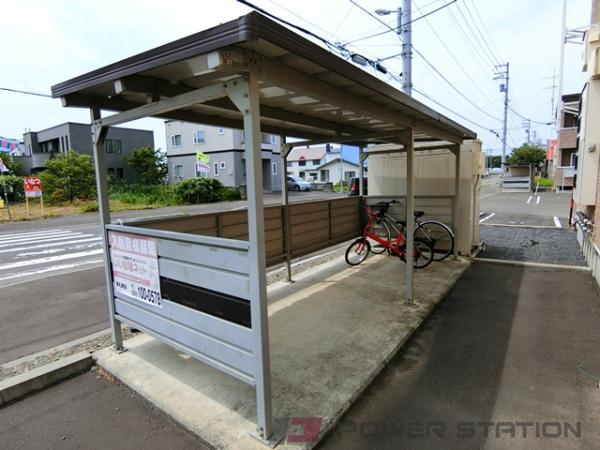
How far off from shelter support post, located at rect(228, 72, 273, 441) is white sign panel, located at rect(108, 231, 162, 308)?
1.02 meters

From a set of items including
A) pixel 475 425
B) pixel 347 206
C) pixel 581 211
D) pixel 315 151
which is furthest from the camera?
pixel 315 151

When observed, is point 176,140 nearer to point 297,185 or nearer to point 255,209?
point 297,185

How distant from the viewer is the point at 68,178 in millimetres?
19375

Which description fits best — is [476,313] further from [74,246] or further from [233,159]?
[233,159]

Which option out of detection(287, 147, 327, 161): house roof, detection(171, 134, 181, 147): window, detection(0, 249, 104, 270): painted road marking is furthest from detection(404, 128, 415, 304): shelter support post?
detection(287, 147, 327, 161): house roof

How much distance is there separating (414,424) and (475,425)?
375 millimetres

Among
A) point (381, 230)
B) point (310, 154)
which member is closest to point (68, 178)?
point (381, 230)

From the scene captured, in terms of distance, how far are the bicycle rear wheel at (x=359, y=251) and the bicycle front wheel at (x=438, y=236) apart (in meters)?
0.90

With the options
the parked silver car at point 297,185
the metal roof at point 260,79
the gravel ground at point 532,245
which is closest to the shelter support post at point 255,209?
the metal roof at point 260,79

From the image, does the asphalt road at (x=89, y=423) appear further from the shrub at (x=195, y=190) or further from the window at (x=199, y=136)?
the window at (x=199, y=136)

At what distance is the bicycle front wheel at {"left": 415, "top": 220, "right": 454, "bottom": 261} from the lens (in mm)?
6129

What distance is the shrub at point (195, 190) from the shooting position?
20.4 meters

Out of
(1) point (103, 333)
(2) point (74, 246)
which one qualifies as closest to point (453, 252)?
(1) point (103, 333)

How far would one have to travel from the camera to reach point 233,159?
25859 millimetres
